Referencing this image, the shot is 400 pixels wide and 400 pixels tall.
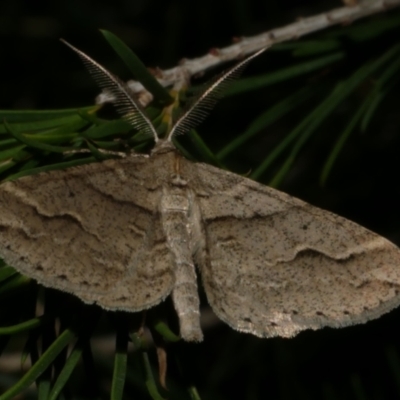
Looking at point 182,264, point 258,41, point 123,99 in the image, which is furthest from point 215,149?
point 123,99

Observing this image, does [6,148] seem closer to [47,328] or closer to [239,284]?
[47,328]

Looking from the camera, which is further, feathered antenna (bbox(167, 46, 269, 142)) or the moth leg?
feathered antenna (bbox(167, 46, 269, 142))

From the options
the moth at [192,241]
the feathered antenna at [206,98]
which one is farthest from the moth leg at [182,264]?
the feathered antenna at [206,98]

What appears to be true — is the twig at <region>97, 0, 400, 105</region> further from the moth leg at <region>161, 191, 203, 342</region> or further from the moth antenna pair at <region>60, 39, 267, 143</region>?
the moth leg at <region>161, 191, 203, 342</region>

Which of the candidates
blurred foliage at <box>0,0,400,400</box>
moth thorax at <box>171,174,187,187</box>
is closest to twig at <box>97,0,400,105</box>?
blurred foliage at <box>0,0,400,400</box>

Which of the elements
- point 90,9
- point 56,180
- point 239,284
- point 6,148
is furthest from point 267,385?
point 90,9

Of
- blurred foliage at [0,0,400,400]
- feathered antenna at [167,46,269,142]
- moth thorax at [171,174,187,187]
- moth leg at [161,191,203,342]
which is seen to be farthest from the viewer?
moth thorax at [171,174,187,187]

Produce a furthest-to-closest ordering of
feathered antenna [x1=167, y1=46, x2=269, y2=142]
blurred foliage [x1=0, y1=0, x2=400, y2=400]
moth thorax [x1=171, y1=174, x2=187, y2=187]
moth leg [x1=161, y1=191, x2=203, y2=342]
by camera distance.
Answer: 1. moth thorax [x1=171, y1=174, x2=187, y2=187]
2. feathered antenna [x1=167, y1=46, x2=269, y2=142]
3. moth leg [x1=161, y1=191, x2=203, y2=342]
4. blurred foliage [x1=0, y1=0, x2=400, y2=400]
